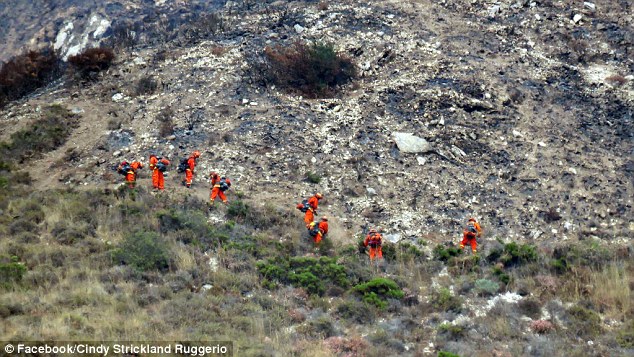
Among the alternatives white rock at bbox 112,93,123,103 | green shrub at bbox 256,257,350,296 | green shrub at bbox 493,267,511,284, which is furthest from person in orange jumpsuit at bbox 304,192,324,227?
white rock at bbox 112,93,123,103

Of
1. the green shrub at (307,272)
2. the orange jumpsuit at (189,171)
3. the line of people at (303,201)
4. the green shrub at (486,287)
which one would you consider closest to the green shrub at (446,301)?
the green shrub at (486,287)

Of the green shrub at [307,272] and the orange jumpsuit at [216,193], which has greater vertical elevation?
the orange jumpsuit at [216,193]

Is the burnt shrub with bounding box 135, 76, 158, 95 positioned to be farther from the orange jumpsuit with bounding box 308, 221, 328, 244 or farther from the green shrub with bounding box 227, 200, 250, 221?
the orange jumpsuit with bounding box 308, 221, 328, 244

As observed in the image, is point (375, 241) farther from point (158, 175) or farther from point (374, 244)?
point (158, 175)

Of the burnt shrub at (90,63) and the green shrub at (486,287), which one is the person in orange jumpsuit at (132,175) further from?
the green shrub at (486,287)

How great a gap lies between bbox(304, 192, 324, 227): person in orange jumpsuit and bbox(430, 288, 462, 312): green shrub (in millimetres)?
3968

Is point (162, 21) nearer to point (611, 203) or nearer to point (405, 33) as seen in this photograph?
point (405, 33)

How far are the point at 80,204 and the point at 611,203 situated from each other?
13.6 metres

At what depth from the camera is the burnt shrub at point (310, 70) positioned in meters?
22.1

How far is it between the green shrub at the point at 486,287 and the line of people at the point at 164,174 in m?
6.49

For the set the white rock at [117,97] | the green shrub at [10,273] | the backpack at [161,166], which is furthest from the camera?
the white rock at [117,97]

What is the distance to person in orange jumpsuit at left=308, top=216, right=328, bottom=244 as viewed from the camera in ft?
53.9

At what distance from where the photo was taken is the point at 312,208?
17.3 m

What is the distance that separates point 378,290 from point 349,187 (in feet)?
15.8
